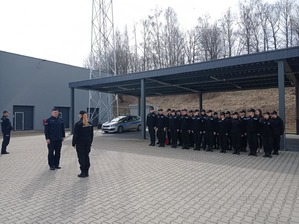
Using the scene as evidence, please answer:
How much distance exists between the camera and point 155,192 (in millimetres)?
5469

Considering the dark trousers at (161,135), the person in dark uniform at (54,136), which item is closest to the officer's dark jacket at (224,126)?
the dark trousers at (161,135)

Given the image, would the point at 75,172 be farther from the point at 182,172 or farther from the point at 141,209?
the point at 141,209

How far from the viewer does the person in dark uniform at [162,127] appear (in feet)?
41.7

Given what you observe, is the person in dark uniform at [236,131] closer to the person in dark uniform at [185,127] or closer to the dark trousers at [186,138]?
the person in dark uniform at [185,127]

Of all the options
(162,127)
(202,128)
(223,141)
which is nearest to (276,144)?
(223,141)

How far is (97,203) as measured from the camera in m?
4.84

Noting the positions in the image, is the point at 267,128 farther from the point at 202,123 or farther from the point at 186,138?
the point at 186,138

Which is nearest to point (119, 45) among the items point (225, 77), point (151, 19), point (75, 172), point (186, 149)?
point (151, 19)

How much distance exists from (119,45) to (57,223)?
4557 cm

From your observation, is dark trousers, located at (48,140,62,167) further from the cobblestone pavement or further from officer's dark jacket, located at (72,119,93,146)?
officer's dark jacket, located at (72,119,93,146)

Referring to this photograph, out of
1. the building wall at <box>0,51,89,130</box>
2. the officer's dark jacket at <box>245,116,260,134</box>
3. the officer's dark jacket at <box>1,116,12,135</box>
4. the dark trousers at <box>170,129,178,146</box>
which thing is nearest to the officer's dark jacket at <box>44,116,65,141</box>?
the officer's dark jacket at <box>1,116,12,135</box>

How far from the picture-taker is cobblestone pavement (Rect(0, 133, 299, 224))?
420 centimetres

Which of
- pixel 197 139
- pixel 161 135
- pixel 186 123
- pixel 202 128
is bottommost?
pixel 197 139

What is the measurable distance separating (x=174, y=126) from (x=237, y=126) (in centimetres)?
306
